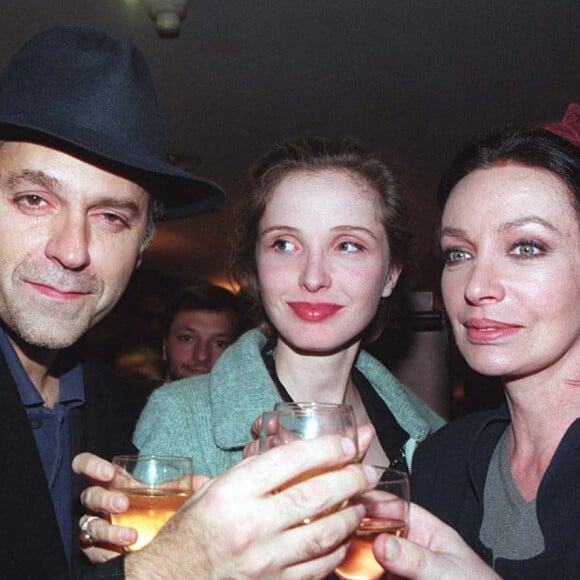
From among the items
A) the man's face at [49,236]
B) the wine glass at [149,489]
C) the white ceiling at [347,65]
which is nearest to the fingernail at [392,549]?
A: the wine glass at [149,489]

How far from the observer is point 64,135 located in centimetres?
199

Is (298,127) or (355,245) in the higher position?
(298,127)

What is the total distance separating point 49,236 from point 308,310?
2.93 ft

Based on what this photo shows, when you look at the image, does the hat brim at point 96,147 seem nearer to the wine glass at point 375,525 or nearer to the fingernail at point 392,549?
the wine glass at point 375,525

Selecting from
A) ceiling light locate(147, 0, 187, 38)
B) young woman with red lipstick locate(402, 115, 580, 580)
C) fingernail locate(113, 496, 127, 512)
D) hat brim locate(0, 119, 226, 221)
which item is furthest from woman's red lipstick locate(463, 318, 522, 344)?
ceiling light locate(147, 0, 187, 38)

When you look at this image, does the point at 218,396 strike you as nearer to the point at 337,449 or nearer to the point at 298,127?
the point at 337,449

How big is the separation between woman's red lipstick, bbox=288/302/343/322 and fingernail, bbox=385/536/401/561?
46.9 inches

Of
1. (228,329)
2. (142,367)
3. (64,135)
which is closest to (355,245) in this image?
(64,135)

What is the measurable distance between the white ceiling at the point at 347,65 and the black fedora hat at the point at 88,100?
2.78 meters

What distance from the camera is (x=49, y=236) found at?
2086mm

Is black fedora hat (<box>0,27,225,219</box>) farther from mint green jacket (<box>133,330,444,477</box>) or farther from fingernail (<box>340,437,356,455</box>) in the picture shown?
fingernail (<box>340,437,356,455</box>)

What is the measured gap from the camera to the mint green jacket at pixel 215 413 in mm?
2377

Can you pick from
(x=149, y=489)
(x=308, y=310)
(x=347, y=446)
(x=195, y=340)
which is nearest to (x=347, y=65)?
(x=195, y=340)

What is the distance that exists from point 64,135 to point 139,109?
294 mm
